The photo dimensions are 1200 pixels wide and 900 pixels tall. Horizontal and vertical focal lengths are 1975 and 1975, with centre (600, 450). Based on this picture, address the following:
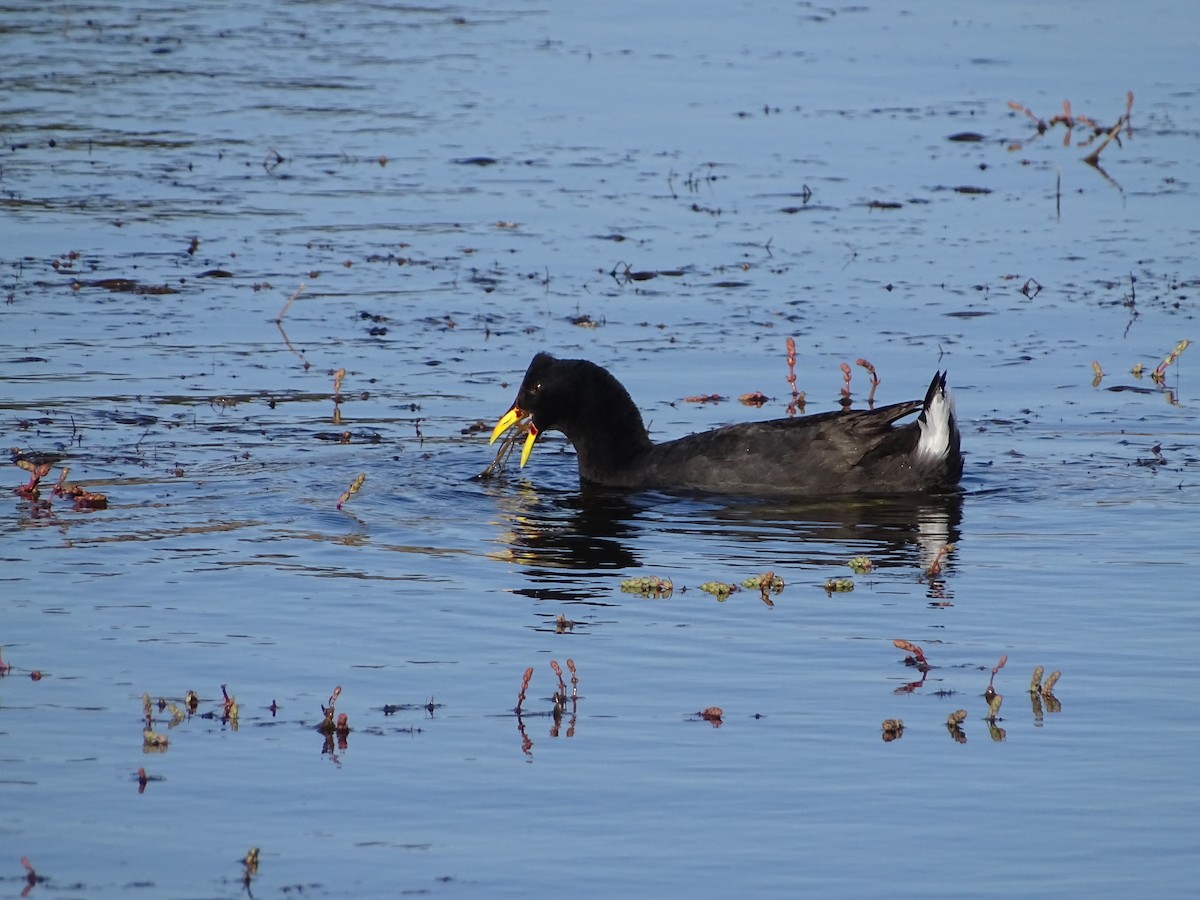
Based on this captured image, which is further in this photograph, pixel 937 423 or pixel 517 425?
pixel 517 425

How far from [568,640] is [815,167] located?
11292 millimetres

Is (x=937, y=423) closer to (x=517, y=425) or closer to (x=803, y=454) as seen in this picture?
(x=803, y=454)

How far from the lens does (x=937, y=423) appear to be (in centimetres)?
1045

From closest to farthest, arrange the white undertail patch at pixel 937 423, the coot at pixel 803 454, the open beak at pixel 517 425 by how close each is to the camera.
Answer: the white undertail patch at pixel 937 423 < the coot at pixel 803 454 < the open beak at pixel 517 425

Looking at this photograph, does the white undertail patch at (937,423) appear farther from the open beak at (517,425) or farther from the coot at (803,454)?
the open beak at (517,425)

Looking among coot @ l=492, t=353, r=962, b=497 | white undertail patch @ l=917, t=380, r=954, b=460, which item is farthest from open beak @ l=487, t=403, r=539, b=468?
white undertail patch @ l=917, t=380, r=954, b=460

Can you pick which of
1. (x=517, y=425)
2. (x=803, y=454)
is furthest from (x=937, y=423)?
(x=517, y=425)

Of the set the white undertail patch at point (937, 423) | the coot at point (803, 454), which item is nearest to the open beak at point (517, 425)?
the coot at point (803, 454)

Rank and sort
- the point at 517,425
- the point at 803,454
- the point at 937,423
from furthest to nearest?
the point at 517,425 < the point at 803,454 < the point at 937,423

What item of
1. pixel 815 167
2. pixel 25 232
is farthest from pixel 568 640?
pixel 815 167

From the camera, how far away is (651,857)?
558 centimetres

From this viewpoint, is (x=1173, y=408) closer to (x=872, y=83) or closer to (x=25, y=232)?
(x=25, y=232)

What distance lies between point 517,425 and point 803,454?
5.82 feet

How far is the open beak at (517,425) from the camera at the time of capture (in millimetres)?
11023
